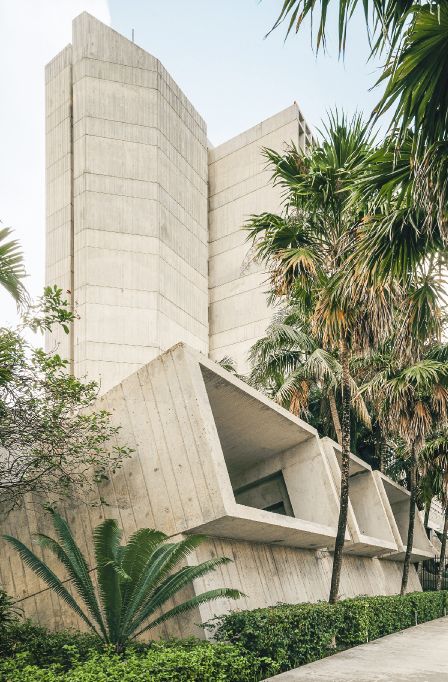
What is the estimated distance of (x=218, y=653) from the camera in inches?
324

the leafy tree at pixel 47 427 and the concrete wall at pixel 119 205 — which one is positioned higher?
the concrete wall at pixel 119 205

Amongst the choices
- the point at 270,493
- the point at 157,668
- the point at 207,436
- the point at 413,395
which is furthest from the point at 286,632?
the point at 270,493

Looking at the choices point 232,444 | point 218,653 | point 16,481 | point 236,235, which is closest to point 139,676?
point 218,653

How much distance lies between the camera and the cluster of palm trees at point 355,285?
762 cm

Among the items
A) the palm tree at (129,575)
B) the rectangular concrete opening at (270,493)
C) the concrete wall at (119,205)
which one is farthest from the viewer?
the concrete wall at (119,205)

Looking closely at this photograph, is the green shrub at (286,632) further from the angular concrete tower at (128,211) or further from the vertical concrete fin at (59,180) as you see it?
the vertical concrete fin at (59,180)

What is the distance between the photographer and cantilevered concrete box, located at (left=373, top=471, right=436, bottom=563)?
2402cm

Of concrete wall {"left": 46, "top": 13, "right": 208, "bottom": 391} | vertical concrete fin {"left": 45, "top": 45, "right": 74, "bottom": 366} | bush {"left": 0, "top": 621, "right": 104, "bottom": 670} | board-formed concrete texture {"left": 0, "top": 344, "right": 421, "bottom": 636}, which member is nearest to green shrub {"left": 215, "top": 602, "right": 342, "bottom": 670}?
board-formed concrete texture {"left": 0, "top": 344, "right": 421, "bottom": 636}

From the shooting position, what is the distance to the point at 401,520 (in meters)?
31.6

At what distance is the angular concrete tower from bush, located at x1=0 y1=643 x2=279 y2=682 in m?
29.2

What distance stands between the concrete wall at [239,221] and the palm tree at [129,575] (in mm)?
35099

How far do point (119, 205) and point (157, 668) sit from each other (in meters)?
35.1

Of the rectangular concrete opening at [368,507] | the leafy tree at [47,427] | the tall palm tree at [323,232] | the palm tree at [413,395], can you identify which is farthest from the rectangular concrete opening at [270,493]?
the leafy tree at [47,427]

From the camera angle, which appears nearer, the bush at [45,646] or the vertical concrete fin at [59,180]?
the bush at [45,646]
